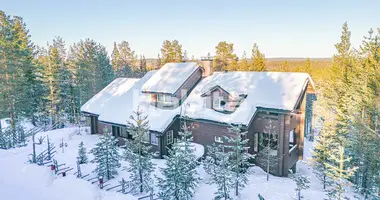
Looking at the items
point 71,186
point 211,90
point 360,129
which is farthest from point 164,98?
point 360,129

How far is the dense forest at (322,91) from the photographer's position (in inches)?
610

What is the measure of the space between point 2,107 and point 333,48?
33315mm

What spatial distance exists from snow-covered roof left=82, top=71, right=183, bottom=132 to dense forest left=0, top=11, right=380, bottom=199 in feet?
31.8

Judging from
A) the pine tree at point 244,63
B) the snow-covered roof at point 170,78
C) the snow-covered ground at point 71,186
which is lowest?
the snow-covered ground at point 71,186

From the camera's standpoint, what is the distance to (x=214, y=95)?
1819 centimetres

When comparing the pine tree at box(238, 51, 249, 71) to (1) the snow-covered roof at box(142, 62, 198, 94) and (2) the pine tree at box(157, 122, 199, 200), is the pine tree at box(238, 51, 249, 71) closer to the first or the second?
(1) the snow-covered roof at box(142, 62, 198, 94)

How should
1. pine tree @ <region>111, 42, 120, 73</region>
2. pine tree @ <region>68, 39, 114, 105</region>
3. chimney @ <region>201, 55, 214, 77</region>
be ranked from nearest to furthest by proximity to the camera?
chimney @ <region>201, 55, 214, 77</region> < pine tree @ <region>68, 39, 114, 105</region> < pine tree @ <region>111, 42, 120, 73</region>

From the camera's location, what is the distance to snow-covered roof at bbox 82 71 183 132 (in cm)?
1886

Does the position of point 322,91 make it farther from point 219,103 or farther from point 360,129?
point 219,103

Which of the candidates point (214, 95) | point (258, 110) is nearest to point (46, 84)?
point (214, 95)

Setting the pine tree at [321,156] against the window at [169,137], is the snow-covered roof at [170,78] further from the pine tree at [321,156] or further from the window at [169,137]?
the pine tree at [321,156]

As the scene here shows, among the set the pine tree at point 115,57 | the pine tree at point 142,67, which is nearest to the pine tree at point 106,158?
the pine tree at point 142,67

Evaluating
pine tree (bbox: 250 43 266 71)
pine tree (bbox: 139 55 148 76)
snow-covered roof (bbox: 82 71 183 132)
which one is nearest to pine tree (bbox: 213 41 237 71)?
pine tree (bbox: 250 43 266 71)

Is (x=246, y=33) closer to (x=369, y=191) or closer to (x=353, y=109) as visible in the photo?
(x=353, y=109)
